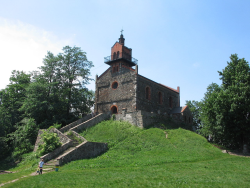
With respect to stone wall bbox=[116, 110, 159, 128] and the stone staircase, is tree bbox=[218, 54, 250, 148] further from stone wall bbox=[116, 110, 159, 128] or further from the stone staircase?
the stone staircase

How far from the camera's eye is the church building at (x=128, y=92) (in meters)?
31.2

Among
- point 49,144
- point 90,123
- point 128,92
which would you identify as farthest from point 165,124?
point 49,144

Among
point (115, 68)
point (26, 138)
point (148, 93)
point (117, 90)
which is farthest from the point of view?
point (115, 68)

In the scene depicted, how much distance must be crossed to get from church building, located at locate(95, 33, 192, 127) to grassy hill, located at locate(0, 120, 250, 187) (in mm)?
4785

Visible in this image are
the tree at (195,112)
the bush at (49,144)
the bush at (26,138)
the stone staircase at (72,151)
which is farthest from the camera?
the tree at (195,112)

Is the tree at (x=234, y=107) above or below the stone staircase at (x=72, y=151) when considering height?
above

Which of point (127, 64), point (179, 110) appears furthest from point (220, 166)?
point (127, 64)

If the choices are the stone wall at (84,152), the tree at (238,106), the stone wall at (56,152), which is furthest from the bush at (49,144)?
the tree at (238,106)

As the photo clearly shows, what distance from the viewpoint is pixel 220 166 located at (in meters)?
15.4

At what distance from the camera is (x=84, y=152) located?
1981 cm

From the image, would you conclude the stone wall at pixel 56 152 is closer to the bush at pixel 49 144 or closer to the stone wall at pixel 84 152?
the bush at pixel 49 144

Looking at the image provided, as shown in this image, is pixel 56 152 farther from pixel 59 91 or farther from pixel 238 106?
pixel 238 106

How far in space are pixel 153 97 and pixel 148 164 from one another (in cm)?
1800

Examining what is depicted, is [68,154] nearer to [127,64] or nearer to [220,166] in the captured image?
[220,166]
